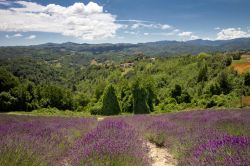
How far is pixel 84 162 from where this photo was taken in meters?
4.78

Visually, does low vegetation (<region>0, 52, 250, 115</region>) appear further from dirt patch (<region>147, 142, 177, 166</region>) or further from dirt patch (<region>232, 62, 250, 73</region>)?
dirt patch (<region>147, 142, 177, 166</region>)

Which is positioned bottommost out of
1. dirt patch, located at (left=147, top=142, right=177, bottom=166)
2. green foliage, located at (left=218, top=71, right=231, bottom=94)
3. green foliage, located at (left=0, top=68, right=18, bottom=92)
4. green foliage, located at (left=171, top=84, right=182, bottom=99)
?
green foliage, located at (left=171, top=84, right=182, bottom=99)

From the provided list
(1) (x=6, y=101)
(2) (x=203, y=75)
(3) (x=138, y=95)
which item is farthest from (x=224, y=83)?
(1) (x=6, y=101)

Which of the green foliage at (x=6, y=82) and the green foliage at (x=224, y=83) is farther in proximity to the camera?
the green foliage at (x=224, y=83)

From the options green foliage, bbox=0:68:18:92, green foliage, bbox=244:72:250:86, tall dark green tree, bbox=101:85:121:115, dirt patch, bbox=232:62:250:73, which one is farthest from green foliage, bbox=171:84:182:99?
green foliage, bbox=0:68:18:92

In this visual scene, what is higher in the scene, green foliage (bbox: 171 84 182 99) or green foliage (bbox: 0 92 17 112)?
green foliage (bbox: 0 92 17 112)

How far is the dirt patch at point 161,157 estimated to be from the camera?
677 cm

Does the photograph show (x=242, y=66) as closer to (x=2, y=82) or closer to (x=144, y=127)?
(x=2, y=82)

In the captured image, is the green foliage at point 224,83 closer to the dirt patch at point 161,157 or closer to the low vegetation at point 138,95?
the low vegetation at point 138,95

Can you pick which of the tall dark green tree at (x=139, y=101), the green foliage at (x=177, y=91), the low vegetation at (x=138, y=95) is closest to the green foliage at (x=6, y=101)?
the low vegetation at (x=138, y=95)

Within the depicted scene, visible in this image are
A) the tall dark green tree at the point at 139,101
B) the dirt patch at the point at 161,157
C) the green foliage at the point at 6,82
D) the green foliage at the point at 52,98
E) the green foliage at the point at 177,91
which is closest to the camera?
the dirt patch at the point at 161,157

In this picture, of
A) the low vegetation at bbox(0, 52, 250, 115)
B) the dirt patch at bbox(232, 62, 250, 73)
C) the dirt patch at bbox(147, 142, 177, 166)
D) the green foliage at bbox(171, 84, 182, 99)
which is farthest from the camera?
the dirt patch at bbox(232, 62, 250, 73)

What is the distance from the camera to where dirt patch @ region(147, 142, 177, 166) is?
677 cm

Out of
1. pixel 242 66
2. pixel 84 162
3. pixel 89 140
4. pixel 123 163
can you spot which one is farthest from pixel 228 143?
pixel 242 66
